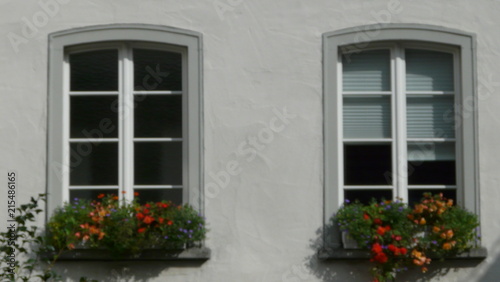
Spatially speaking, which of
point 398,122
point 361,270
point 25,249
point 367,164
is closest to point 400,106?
point 398,122

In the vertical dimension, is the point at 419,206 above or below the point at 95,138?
below

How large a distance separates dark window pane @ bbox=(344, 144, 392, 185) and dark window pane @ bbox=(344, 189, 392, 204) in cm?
8

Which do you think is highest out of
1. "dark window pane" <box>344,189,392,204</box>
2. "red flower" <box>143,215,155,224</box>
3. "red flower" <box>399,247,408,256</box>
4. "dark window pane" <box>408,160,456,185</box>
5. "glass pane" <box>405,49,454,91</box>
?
"glass pane" <box>405,49,454,91</box>

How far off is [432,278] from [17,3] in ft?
16.6

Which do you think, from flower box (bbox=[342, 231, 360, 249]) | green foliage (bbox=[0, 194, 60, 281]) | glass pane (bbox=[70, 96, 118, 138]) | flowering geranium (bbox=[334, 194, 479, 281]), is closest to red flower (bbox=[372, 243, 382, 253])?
flowering geranium (bbox=[334, 194, 479, 281])

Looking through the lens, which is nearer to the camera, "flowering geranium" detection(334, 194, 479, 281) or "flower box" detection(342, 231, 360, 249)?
"flowering geranium" detection(334, 194, 479, 281)

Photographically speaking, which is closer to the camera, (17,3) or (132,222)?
(132,222)

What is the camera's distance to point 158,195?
379 inches

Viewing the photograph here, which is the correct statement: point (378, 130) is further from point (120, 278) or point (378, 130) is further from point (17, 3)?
point (17, 3)

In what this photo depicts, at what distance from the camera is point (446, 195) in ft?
31.6

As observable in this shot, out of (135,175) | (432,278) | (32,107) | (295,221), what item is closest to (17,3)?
(32,107)

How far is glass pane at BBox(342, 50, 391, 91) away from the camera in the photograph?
9.77 meters

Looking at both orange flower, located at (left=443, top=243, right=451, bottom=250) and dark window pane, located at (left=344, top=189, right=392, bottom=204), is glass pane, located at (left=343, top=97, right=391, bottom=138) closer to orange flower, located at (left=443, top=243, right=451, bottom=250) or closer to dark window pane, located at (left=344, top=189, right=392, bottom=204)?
dark window pane, located at (left=344, top=189, right=392, bottom=204)

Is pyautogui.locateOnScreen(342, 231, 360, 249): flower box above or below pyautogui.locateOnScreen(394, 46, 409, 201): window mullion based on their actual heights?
below
